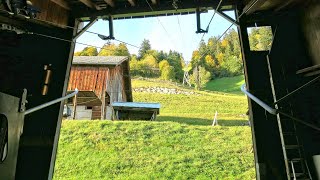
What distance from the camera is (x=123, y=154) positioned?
16406mm

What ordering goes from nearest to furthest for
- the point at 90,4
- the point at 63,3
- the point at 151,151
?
the point at 63,3, the point at 90,4, the point at 151,151

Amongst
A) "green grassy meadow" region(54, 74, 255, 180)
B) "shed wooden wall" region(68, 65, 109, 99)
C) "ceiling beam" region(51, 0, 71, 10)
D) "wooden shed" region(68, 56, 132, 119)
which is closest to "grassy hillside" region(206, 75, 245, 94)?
"wooden shed" region(68, 56, 132, 119)

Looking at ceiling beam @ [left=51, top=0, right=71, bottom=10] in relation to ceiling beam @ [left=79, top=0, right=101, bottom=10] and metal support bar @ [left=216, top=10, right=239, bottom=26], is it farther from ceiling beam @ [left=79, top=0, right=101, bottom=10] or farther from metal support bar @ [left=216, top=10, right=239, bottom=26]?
metal support bar @ [left=216, top=10, right=239, bottom=26]

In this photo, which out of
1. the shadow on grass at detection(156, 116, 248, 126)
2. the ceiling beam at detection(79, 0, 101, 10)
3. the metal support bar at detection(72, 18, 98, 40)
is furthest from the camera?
the shadow on grass at detection(156, 116, 248, 126)

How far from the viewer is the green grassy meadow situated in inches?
558

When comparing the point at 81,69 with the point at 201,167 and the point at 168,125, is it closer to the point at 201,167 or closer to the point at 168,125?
the point at 168,125

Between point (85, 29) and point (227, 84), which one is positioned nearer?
point (85, 29)

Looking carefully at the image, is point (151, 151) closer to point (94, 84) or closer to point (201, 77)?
point (94, 84)

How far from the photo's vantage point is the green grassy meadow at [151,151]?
558 inches

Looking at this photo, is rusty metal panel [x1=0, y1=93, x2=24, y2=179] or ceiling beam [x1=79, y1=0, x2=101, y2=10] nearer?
rusty metal panel [x1=0, y1=93, x2=24, y2=179]

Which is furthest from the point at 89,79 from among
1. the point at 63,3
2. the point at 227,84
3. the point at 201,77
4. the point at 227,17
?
the point at 227,84

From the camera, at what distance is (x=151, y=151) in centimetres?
1683

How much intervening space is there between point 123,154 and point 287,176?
38.3ft

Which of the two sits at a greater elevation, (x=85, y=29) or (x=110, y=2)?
(x=110, y=2)
